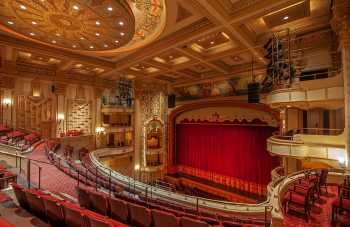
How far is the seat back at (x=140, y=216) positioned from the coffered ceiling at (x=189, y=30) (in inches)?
178

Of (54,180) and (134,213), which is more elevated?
(134,213)

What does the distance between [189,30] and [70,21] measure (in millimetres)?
3591

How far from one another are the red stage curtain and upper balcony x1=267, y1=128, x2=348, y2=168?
12.7 ft

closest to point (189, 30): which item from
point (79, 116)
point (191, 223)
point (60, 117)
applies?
point (191, 223)

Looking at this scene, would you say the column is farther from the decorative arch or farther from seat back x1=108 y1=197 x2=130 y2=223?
seat back x1=108 y1=197 x2=130 y2=223

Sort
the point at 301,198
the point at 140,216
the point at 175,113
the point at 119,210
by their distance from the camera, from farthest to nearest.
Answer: the point at 175,113, the point at 301,198, the point at 119,210, the point at 140,216

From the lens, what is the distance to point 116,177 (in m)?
7.27

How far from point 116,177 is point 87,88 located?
7395 millimetres

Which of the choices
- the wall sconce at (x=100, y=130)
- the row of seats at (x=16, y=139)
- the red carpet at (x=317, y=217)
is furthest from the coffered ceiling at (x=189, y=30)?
the red carpet at (x=317, y=217)

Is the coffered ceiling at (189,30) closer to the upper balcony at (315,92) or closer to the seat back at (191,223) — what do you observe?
the upper balcony at (315,92)

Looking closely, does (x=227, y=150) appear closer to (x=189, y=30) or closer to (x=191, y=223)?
(x=189, y=30)

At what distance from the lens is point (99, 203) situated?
131 inches

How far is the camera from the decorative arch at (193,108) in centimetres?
1002

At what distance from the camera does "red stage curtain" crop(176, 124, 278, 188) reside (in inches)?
440
